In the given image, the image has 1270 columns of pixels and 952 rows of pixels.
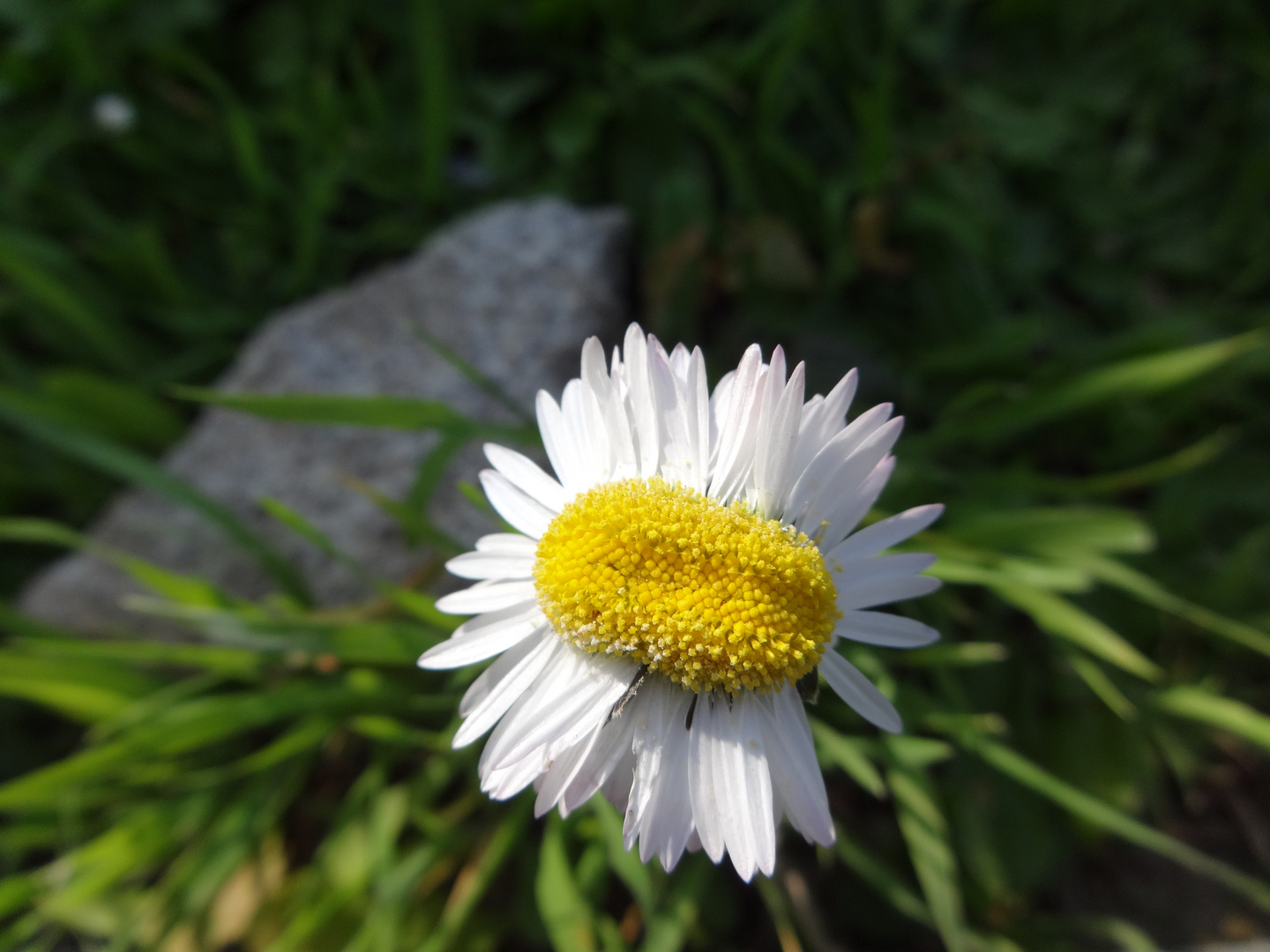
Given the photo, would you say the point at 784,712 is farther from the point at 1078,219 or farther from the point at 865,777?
the point at 1078,219

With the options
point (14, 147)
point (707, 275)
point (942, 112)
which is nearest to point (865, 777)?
point (707, 275)

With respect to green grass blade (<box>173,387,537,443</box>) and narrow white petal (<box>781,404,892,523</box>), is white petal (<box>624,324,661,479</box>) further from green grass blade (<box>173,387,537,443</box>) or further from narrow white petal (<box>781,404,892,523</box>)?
green grass blade (<box>173,387,537,443</box>)

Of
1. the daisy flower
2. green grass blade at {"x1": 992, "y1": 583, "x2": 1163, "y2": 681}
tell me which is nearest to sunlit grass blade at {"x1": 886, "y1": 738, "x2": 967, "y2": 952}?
green grass blade at {"x1": 992, "y1": 583, "x2": 1163, "y2": 681}

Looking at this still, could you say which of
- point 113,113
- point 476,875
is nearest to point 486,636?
point 476,875

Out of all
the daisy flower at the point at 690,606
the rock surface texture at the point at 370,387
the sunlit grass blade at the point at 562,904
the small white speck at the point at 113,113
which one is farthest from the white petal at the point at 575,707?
the small white speck at the point at 113,113

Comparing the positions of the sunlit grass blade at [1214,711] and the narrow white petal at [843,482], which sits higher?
the sunlit grass blade at [1214,711]

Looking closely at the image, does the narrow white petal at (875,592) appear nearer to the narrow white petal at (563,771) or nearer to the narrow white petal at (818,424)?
the narrow white petal at (818,424)

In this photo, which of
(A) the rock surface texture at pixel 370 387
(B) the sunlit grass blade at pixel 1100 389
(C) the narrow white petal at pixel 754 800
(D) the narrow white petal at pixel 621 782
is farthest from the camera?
(A) the rock surface texture at pixel 370 387
